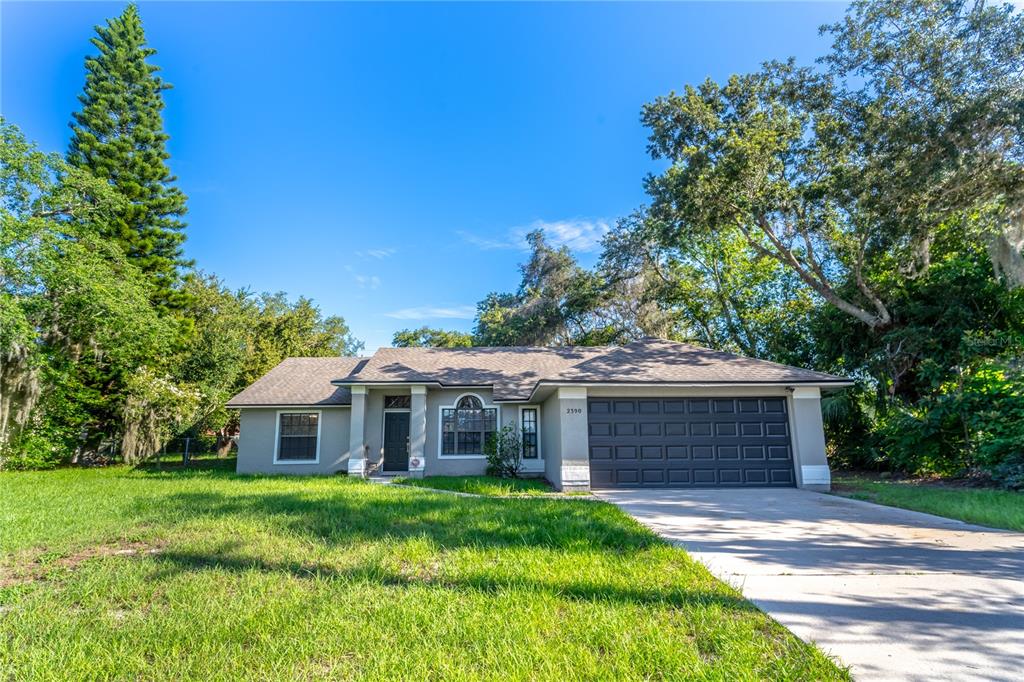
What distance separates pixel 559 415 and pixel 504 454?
3102 millimetres

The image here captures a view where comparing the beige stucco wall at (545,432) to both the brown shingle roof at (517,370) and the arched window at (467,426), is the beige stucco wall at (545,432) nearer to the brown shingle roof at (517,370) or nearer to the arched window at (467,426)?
the arched window at (467,426)

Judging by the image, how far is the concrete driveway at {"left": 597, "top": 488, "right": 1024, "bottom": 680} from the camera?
286 cm

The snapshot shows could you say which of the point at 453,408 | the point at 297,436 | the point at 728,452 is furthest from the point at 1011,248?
the point at 297,436

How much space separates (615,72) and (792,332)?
13.4m

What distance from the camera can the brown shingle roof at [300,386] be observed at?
14945mm

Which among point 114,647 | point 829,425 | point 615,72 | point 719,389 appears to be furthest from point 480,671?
point 829,425

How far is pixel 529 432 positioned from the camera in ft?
46.5

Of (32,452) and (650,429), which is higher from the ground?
(650,429)

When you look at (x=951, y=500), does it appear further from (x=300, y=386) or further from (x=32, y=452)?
(x=32, y=452)

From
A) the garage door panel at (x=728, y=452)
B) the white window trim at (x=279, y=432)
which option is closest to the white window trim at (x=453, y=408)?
the white window trim at (x=279, y=432)

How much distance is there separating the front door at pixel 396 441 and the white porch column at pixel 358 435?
0.82 meters

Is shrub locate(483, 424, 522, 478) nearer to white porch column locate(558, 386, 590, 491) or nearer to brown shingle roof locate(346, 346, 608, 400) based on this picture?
brown shingle roof locate(346, 346, 608, 400)

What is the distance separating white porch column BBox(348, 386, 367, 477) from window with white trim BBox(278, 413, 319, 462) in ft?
5.65

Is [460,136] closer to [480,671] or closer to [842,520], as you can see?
[842,520]
